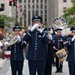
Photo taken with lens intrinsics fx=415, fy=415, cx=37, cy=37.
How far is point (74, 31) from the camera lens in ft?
Result: 37.6

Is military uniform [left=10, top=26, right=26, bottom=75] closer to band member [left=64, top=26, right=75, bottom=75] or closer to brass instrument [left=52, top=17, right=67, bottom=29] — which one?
band member [left=64, top=26, right=75, bottom=75]

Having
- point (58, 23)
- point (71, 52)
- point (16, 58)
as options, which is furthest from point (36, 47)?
point (58, 23)

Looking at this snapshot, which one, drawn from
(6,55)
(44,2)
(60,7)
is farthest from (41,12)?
(6,55)

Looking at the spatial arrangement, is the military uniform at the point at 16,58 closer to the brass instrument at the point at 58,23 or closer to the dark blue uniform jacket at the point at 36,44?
the dark blue uniform jacket at the point at 36,44

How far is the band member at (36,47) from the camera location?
10469mm

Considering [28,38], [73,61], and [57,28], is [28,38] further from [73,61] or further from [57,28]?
[57,28]

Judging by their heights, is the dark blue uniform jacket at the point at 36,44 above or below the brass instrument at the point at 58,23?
below

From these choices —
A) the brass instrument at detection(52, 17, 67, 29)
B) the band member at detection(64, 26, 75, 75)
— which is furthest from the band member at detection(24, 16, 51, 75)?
the brass instrument at detection(52, 17, 67, 29)

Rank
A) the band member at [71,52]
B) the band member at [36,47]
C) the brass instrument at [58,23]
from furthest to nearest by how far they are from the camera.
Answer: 1. the brass instrument at [58,23]
2. the band member at [71,52]
3. the band member at [36,47]

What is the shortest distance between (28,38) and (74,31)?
1504mm

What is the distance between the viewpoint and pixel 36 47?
10.6 meters

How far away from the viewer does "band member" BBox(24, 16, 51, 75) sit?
10.5m

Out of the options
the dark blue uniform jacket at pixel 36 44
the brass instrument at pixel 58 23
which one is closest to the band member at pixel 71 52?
the dark blue uniform jacket at pixel 36 44

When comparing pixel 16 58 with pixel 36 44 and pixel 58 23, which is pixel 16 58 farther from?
pixel 58 23
